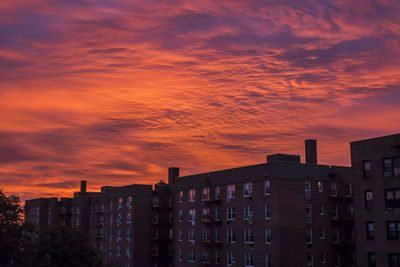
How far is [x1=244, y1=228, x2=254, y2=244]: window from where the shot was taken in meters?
67.1

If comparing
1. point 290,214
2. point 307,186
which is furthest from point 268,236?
point 307,186

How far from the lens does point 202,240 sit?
78062 mm

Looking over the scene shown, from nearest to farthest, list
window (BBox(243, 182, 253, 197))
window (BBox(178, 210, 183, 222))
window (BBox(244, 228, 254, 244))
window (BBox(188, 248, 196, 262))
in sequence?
window (BBox(244, 228, 254, 244)) < window (BBox(243, 182, 253, 197)) < window (BBox(188, 248, 196, 262)) < window (BBox(178, 210, 183, 222))

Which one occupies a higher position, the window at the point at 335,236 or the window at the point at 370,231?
the window at the point at 370,231

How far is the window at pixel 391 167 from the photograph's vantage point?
51750mm

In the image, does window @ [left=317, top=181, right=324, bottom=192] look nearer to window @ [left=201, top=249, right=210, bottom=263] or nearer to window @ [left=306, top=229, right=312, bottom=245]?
window @ [left=306, top=229, right=312, bottom=245]

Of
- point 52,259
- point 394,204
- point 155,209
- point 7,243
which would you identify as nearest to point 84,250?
point 52,259

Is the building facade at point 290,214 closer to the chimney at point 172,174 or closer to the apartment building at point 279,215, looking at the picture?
the apartment building at point 279,215

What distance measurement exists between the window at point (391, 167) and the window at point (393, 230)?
5.23 m

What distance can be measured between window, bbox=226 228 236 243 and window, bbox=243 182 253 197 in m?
6.01

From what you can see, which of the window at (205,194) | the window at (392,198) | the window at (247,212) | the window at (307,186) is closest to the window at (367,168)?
the window at (392,198)

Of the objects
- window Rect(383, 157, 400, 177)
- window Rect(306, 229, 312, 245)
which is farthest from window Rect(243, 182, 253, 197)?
window Rect(383, 157, 400, 177)

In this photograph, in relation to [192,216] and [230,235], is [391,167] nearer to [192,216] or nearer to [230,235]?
[230,235]

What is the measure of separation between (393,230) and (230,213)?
2618 cm
